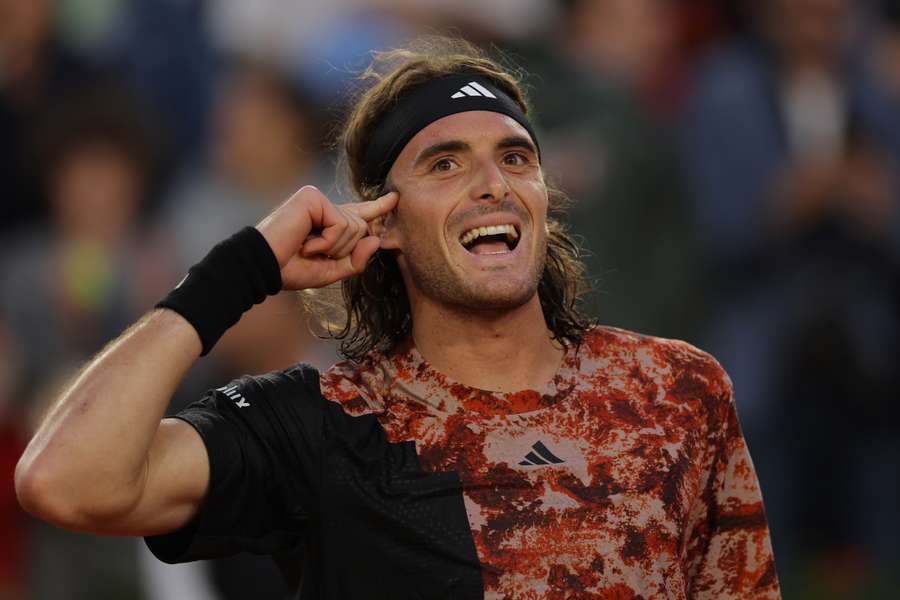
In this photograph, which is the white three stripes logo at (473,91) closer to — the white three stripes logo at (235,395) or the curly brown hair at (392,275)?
the curly brown hair at (392,275)

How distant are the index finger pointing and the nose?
0.23 metres

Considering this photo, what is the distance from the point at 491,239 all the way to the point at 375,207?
0.99 ft

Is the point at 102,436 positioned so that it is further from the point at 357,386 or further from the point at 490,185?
the point at 490,185

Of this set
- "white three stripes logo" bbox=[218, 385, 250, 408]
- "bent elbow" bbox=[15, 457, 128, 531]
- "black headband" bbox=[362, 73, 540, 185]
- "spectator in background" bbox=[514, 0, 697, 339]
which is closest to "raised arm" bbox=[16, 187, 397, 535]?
"bent elbow" bbox=[15, 457, 128, 531]

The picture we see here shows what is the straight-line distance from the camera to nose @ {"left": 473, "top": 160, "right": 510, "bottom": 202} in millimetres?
3969

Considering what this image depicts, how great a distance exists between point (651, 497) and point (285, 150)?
421 cm

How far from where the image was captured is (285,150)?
24.9 ft

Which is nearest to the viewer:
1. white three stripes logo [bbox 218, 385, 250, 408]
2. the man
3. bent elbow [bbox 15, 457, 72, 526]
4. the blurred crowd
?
Result: bent elbow [bbox 15, 457, 72, 526]

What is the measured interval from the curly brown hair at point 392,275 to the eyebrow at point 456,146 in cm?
21

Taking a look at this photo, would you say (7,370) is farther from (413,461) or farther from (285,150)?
(413,461)

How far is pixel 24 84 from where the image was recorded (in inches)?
309

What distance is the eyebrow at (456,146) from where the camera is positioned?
4.04 metres

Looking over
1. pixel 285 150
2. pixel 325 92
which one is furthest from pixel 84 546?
pixel 325 92

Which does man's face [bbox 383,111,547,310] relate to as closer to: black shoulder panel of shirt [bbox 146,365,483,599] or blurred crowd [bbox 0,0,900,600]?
black shoulder panel of shirt [bbox 146,365,483,599]
